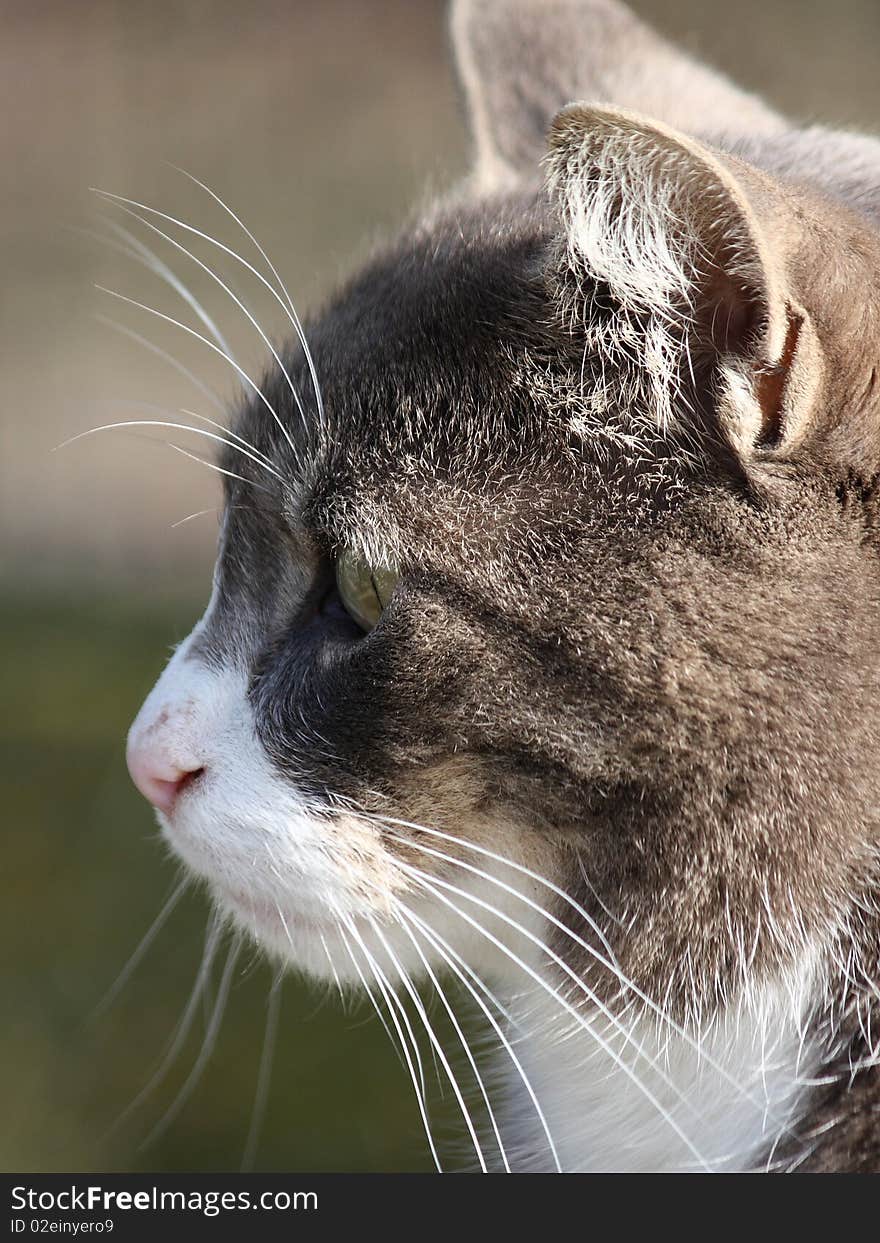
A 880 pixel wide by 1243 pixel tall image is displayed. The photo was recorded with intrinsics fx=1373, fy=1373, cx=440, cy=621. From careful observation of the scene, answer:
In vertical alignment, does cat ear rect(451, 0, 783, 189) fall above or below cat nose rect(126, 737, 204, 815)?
above

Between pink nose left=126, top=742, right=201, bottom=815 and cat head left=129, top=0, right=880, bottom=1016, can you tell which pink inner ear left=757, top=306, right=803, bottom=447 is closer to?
cat head left=129, top=0, right=880, bottom=1016

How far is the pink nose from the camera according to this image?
1.29 m

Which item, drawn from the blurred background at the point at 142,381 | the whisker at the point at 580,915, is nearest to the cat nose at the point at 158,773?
the whisker at the point at 580,915

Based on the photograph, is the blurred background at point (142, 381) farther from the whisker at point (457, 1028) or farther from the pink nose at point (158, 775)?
the pink nose at point (158, 775)

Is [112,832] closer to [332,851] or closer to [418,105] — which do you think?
[332,851]

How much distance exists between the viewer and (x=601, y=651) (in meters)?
1.13

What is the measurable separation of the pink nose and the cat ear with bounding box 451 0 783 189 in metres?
0.87

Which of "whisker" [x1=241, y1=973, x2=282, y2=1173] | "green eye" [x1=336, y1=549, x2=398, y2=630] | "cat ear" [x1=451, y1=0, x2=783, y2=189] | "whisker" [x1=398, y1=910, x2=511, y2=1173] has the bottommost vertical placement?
"whisker" [x1=241, y1=973, x2=282, y2=1173]

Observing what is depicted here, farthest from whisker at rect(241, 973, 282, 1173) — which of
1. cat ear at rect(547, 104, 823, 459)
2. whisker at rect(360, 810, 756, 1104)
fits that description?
cat ear at rect(547, 104, 823, 459)

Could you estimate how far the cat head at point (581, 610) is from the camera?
3.52 feet

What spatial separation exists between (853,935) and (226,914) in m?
0.62

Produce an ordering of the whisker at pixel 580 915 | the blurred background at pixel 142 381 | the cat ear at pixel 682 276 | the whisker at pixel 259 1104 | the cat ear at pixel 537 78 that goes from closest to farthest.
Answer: the cat ear at pixel 682 276, the whisker at pixel 580 915, the cat ear at pixel 537 78, the whisker at pixel 259 1104, the blurred background at pixel 142 381

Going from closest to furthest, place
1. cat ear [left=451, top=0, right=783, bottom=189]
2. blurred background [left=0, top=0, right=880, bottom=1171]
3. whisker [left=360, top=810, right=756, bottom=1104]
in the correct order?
whisker [left=360, top=810, right=756, bottom=1104]
cat ear [left=451, top=0, right=783, bottom=189]
blurred background [left=0, top=0, right=880, bottom=1171]

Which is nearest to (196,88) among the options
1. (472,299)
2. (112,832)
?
(112,832)
